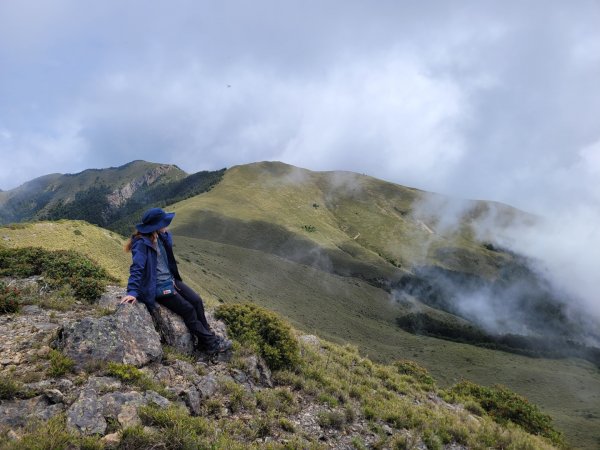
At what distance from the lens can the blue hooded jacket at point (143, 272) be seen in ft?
28.4

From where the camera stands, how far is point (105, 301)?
11953mm

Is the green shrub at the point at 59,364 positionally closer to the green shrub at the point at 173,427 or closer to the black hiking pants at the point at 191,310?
the green shrub at the point at 173,427

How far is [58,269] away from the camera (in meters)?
13.7

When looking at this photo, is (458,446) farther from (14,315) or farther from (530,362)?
(530,362)

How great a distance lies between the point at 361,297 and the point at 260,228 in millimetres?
43492

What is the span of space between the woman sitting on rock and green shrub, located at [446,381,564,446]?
41.8 feet

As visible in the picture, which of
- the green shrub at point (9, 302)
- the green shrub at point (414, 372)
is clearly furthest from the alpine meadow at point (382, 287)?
the green shrub at point (9, 302)

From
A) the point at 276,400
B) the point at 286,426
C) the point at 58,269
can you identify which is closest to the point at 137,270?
the point at 276,400

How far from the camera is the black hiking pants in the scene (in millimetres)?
9484

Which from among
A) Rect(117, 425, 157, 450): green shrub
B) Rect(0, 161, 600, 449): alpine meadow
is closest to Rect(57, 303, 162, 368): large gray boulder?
Rect(117, 425, 157, 450): green shrub

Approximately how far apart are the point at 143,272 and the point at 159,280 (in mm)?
552

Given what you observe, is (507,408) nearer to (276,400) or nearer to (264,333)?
(264,333)

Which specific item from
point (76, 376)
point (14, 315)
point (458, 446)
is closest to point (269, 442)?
point (76, 376)

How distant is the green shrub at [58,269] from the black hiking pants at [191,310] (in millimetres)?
4141
